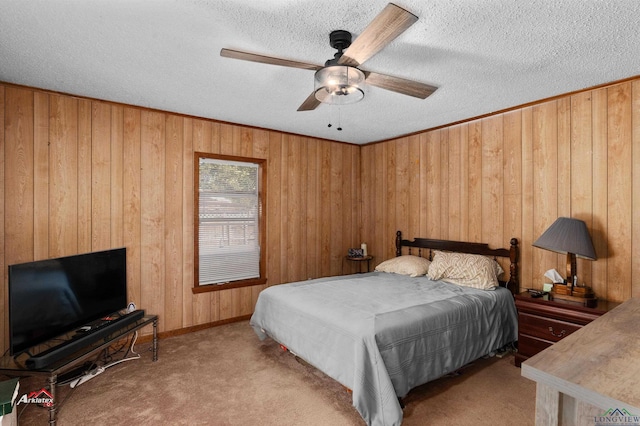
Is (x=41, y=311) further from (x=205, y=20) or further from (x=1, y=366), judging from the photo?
(x=205, y=20)

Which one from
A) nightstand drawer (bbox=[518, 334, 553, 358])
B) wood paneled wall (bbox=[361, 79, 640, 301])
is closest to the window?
wood paneled wall (bbox=[361, 79, 640, 301])

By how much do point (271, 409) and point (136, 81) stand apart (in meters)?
2.89

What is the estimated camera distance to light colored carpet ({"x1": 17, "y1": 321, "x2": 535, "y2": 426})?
2.24 meters

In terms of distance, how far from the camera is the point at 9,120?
2.87 meters

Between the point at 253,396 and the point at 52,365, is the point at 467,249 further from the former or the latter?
the point at 52,365

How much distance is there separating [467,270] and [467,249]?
0.55 m

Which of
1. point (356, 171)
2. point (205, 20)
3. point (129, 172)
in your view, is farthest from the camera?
point (356, 171)

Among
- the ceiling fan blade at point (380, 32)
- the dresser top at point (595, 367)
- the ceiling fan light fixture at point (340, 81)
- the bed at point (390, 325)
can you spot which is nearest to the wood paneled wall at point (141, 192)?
the bed at point (390, 325)

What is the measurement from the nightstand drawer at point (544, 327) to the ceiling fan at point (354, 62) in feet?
7.19

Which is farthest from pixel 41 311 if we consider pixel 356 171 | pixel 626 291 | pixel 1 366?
pixel 626 291

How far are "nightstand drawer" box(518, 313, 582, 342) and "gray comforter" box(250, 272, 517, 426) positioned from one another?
7.6 inches

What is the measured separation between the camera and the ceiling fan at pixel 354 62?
59.7 inches

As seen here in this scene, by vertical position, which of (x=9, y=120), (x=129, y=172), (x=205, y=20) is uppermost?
(x=205, y=20)

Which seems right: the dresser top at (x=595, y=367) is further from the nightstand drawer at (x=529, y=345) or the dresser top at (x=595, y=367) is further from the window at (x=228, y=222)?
the window at (x=228, y=222)
